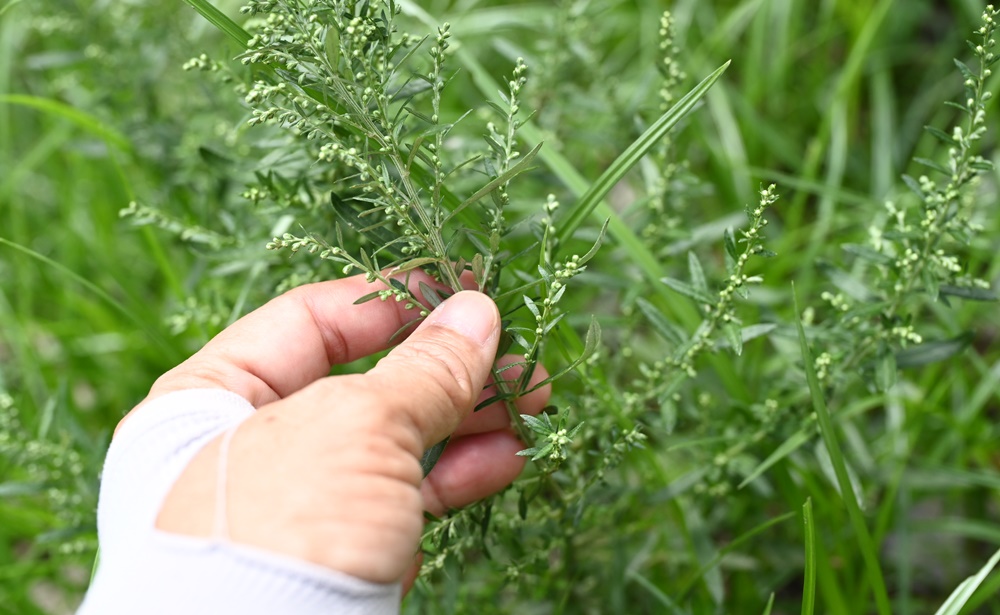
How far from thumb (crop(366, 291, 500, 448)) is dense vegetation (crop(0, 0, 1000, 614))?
8cm

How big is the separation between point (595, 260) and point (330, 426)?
1.52 meters

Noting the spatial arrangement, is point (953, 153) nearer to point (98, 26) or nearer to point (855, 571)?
point (855, 571)

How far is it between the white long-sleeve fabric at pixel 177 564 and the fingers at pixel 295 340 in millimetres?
145

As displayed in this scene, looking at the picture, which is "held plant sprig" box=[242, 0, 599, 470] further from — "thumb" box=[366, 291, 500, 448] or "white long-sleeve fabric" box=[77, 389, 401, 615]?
"white long-sleeve fabric" box=[77, 389, 401, 615]

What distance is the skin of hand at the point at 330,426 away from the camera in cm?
110

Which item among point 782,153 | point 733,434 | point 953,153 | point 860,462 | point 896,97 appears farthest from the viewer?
point 896,97

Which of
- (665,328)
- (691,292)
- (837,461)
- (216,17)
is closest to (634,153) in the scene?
(691,292)

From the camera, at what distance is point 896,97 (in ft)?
11.4

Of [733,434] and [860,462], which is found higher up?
[733,434]

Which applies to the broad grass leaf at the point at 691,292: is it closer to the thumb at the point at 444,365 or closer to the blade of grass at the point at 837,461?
the blade of grass at the point at 837,461

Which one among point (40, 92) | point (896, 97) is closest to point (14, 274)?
point (40, 92)

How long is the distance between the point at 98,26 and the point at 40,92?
1150 millimetres

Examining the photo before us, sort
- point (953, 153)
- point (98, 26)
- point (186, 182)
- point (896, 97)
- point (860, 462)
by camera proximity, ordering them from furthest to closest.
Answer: point (896, 97)
point (98, 26)
point (186, 182)
point (860, 462)
point (953, 153)

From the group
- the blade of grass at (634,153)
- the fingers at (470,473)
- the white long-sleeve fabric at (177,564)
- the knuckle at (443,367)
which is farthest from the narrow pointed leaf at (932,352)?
the white long-sleeve fabric at (177,564)
